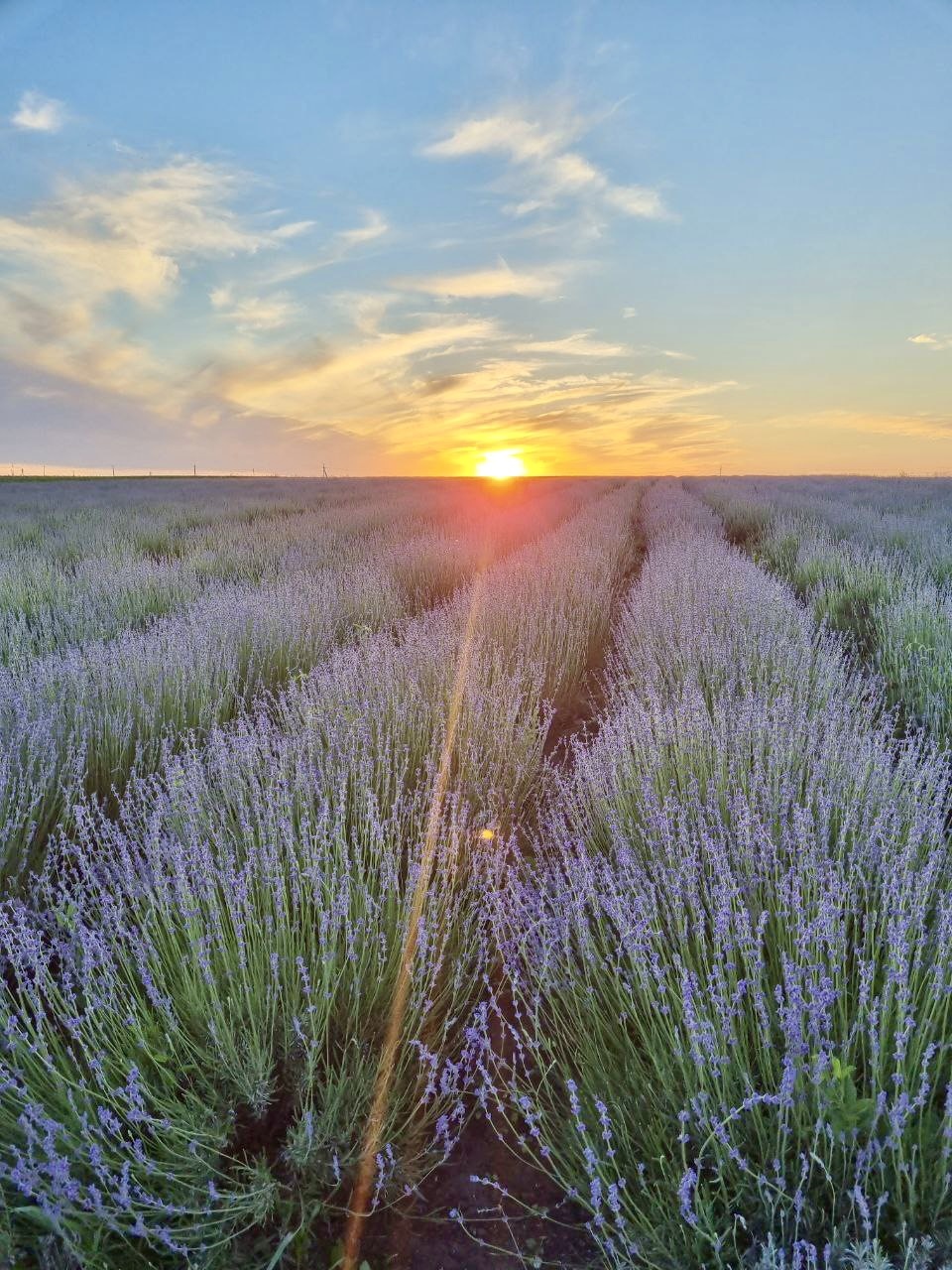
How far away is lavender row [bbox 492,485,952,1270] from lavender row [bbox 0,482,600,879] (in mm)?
1778

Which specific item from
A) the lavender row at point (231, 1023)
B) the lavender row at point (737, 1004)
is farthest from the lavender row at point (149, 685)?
the lavender row at point (737, 1004)

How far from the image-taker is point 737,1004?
1.66m

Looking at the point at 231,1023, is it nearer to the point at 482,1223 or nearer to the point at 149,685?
the point at 482,1223

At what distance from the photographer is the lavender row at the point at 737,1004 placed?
4.29ft

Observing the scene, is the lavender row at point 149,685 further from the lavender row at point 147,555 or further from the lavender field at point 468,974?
the lavender row at point 147,555

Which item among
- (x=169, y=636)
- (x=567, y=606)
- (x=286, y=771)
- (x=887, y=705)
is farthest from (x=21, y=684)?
(x=887, y=705)

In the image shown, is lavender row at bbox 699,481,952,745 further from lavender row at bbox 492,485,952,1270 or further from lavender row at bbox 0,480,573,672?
lavender row at bbox 0,480,573,672

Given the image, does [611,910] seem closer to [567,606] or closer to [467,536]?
[567,606]

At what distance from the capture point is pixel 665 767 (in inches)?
110

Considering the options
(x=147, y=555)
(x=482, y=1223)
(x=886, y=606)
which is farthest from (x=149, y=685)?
(x=147, y=555)

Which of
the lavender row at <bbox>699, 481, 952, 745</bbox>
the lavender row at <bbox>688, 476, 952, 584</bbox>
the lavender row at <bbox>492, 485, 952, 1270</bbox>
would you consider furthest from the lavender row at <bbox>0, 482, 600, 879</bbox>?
the lavender row at <bbox>688, 476, 952, 584</bbox>

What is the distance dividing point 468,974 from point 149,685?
2480 mm

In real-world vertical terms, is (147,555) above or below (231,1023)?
above

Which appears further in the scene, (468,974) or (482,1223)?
(468,974)
